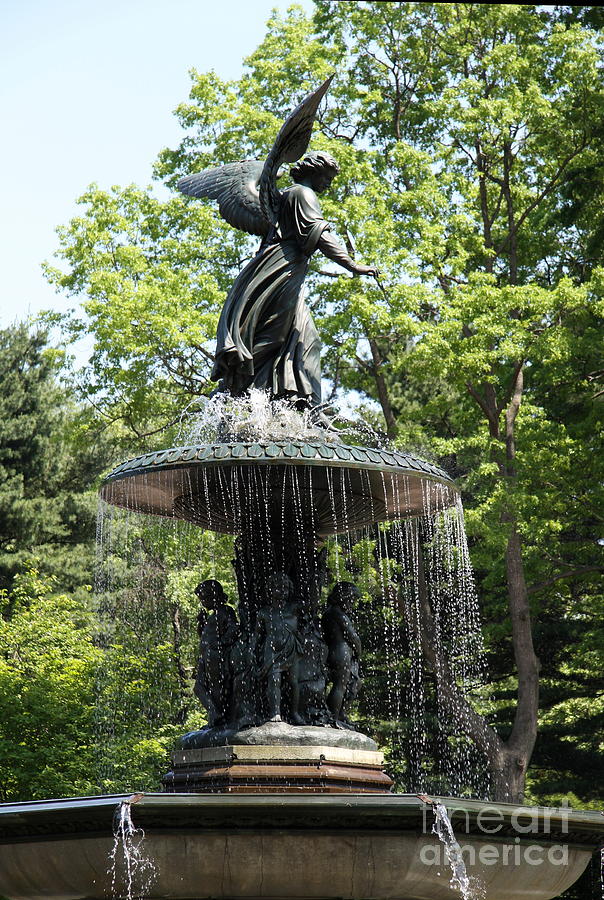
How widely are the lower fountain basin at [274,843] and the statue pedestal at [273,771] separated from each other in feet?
3.68

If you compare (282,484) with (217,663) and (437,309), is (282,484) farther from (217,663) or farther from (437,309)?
(437,309)

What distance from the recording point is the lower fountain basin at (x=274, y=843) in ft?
23.7

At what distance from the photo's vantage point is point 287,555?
33.7 ft

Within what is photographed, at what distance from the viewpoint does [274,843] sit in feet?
24.3

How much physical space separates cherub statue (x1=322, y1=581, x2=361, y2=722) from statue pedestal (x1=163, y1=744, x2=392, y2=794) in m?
0.76

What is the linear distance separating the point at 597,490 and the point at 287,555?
12661mm

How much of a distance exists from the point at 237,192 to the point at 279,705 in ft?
16.7

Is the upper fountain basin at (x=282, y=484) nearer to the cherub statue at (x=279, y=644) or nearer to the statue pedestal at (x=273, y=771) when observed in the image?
the cherub statue at (x=279, y=644)

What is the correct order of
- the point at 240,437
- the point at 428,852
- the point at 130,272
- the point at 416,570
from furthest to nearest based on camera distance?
1. the point at 130,272
2. the point at 416,570
3. the point at 240,437
4. the point at 428,852

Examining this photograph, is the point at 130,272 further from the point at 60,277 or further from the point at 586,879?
the point at 586,879

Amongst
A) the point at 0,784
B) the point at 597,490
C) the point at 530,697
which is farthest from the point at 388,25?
the point at 0,784

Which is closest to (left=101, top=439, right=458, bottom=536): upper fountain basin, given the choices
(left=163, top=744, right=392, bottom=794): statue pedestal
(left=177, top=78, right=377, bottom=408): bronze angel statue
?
(left=177, top=78, right=377, bottom=408): bronze angel statue

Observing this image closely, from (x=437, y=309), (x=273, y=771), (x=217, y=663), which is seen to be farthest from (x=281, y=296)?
(x=437, y=309)

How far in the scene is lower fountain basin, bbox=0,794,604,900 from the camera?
723 centimetres
